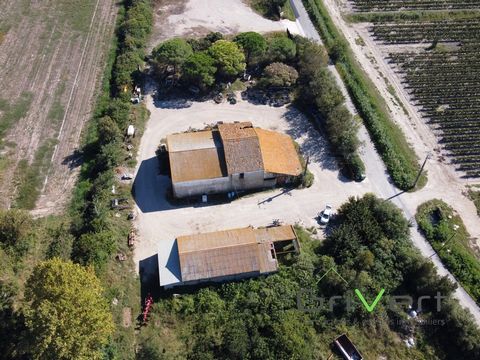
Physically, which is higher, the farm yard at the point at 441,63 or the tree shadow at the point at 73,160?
the farm yard at the point at 441,63

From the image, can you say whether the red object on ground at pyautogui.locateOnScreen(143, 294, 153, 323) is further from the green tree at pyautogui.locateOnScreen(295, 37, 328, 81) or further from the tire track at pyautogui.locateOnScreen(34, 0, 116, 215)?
the green tree at pyautogui.locateOnScreen(295, 37, 328, 81)


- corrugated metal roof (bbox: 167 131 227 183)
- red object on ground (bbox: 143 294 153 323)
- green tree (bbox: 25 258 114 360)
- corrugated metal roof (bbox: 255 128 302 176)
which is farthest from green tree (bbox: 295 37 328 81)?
green tree (bbox: 25 258 114 360)

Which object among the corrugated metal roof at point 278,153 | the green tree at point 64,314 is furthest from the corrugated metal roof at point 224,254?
the green tree at point 64,314

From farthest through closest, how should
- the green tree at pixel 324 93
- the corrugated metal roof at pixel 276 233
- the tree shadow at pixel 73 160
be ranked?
the green tree at pixel 324 93 → the tree shadow at pixel 73 160 → the corrugated metal roof at pixel 276 233

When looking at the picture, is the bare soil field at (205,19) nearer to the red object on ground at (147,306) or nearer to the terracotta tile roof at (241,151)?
the terracotta tile roof at (241,151)


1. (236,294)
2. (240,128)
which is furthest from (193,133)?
(236,294)

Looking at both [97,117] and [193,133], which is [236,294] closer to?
[193,133]
